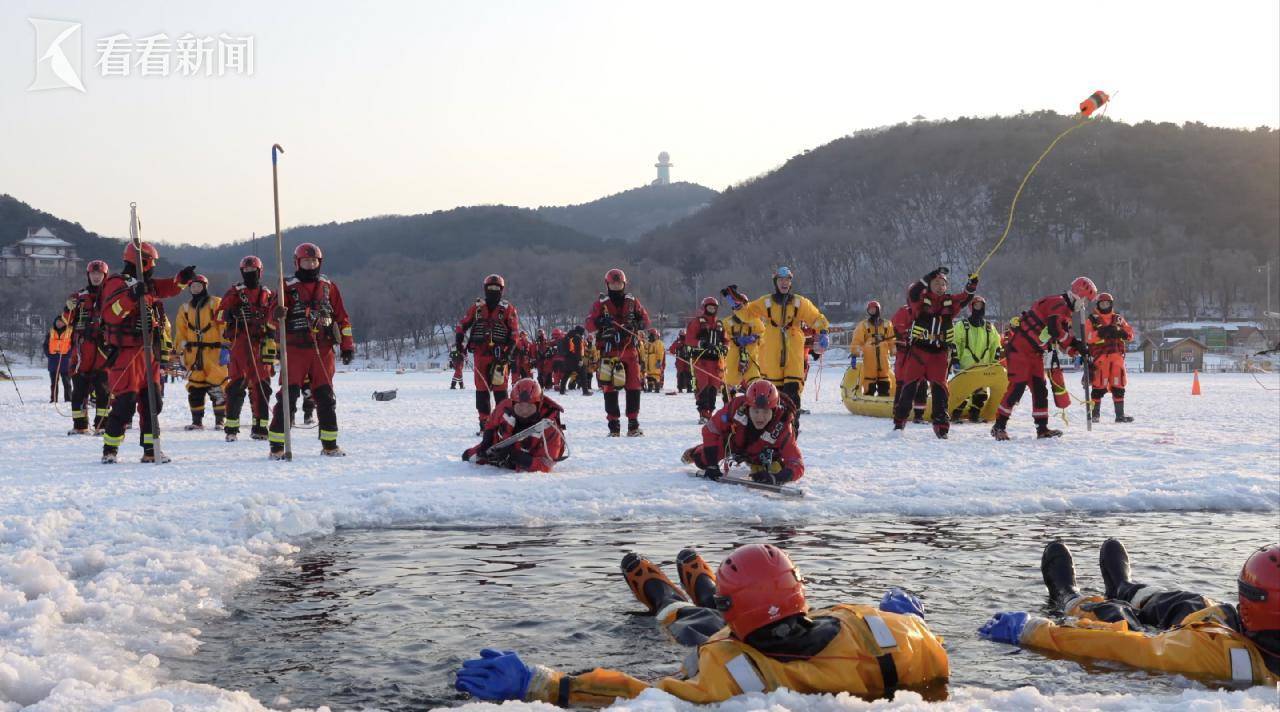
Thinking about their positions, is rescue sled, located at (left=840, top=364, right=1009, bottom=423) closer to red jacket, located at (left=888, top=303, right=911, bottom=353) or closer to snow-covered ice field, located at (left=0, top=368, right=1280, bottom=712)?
snow-covered ice field, located at (left=0, top=368, right=1280, bottom=712)

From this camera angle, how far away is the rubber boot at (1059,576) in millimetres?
5695

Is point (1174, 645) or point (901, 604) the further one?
point (901, 604)

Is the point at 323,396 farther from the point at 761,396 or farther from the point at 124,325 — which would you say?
the point at 761,396

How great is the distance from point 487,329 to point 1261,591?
9517 millimetres

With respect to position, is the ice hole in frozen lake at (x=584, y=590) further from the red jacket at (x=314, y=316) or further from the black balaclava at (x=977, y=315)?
the black balaclava at (x=977, y=315)

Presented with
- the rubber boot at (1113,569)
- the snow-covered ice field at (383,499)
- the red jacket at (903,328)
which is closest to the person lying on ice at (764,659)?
the snow-covered ice field at (383,499)

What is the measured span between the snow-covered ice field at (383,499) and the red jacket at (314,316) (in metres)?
1.12

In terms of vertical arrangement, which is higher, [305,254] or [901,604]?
[305,254]

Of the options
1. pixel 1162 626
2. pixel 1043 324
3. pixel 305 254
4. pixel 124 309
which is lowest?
pixel 1162 626

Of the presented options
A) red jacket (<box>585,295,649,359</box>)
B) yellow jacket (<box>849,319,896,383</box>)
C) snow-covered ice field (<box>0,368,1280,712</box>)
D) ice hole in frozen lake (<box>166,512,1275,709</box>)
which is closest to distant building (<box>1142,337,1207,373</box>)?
yellow jacket (<box>849,319,896,383</box>)

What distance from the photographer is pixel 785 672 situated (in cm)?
424

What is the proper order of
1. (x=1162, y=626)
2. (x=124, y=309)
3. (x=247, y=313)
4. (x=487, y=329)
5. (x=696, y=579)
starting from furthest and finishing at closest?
(x=487, y=329)
(x=247, y=313)
(x=124, y=309)
(x=696, y=579)
(x=1162, y=626)

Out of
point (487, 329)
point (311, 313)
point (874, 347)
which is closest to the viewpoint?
point (311, 313)

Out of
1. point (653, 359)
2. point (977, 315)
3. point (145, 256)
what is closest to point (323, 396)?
point (145, 256)
